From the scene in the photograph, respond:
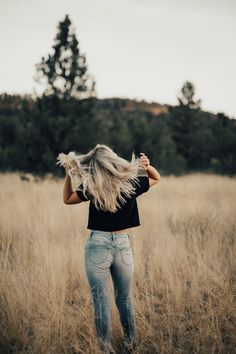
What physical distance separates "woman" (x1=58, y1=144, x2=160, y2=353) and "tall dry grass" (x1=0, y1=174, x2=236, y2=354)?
0.38 m

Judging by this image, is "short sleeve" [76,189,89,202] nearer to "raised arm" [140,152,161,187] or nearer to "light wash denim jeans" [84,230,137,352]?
"light wash denim jeans" [84,230,137,352]

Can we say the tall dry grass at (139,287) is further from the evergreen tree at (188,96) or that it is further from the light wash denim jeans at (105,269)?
the evergreen tree at (188,96)

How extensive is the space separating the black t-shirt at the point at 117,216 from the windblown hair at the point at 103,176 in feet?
0.14

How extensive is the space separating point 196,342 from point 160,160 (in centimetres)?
1739

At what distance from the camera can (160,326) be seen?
9.30ft

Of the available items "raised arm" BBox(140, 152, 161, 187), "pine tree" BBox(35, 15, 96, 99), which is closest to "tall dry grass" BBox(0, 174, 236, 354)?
"raised arm" BBox(140, 152, 161, 187)

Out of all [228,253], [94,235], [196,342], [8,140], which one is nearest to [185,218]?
[228,253]

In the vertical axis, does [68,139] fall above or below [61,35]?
below

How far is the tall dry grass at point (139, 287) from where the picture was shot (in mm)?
2547

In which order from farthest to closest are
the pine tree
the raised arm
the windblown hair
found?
the pine tree < the raised arm < the windblown hair

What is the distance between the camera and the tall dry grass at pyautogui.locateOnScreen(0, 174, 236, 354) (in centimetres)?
255

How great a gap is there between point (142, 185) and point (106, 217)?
386 mm

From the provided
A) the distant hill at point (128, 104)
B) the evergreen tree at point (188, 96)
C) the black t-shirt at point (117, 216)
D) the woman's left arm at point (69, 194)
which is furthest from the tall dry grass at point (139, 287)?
the distant hill at point (128, 104)

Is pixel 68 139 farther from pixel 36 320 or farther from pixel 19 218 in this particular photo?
pixel 36 320
